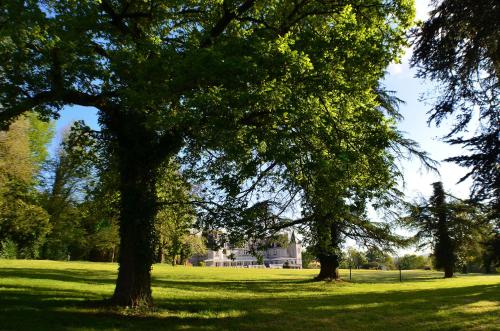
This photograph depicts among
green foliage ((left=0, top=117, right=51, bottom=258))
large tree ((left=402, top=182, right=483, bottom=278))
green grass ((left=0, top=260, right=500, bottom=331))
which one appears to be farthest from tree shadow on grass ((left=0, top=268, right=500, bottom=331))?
large tree ((left=402, top=182, right=483, bottom=278))

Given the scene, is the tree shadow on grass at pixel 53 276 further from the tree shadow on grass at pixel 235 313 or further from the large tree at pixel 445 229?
the large tree at pixel 445 229

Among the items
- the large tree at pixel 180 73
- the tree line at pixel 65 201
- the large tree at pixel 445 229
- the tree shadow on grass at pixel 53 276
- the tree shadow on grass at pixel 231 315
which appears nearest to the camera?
the large tree at pixel 180 73

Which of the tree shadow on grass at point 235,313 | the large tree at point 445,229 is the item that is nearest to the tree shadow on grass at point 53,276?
the tree shadow on grass at point 235,313

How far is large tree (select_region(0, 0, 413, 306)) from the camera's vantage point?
10.6 m

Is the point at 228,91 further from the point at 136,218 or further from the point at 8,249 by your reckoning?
the point at 8,249

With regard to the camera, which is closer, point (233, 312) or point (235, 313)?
point (235, 313)

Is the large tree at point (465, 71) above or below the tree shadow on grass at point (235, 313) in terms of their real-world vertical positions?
above

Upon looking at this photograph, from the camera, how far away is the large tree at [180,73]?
10.6 meters

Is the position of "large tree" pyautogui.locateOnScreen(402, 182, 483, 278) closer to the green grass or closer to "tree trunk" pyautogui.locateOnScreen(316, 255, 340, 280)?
"tree trunk" pyautogui.locateOnScreen(316, 255, 340, 280)

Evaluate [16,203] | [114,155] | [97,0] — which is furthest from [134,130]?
[16,203]

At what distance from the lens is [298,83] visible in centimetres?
1130

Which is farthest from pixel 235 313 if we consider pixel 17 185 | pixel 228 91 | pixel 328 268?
pixel 17 185

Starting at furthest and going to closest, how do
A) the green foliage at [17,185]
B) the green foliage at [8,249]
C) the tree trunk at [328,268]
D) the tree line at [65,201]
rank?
the green foliage at [8,249] < the green foliage at [17,185] < the tree trunk at [328,268] < the tree line at [65,201]

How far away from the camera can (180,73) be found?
413 inches
